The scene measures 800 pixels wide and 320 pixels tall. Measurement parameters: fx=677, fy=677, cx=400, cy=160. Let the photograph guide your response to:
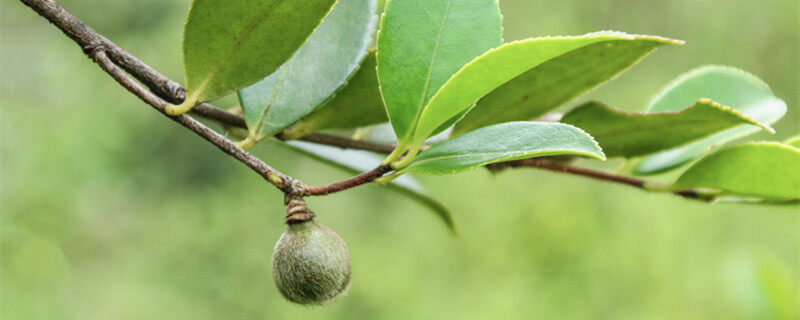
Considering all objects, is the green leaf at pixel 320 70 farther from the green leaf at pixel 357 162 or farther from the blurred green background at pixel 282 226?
the blurred green background at pixel 282 226

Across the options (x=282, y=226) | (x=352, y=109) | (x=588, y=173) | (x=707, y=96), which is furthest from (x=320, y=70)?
(x=282, y=226)

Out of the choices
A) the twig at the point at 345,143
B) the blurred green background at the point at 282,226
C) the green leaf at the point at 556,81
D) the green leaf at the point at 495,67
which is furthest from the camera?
the blurred green background at the point at 282,226

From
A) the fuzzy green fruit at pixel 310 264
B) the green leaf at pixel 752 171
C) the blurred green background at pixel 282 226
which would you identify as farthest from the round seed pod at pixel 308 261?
the blurred green background at pixel 282 226

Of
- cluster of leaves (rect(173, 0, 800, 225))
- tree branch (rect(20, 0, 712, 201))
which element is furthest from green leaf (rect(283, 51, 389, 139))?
tree branch (rect(20, 0, 712, 201))

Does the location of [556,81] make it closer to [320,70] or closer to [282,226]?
[320,70]

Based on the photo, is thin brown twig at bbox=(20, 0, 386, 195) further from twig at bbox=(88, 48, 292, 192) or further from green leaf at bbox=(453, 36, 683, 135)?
green leaf at bbox=(453, 36, 683, 135)
